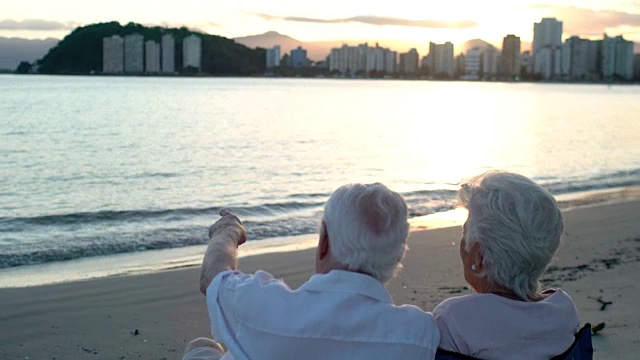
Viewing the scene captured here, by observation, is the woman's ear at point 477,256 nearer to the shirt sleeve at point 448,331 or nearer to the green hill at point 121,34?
the shirt sleeve at point 448,331

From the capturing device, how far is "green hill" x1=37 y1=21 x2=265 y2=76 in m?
116

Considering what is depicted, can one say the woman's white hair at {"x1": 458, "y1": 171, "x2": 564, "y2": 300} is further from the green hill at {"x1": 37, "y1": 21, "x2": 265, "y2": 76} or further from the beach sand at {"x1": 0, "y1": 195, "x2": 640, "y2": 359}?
the green hill at {"x1": 37, "y1": 21, "x2": 265, "y2": 76}

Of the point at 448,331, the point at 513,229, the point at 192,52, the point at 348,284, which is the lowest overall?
the point at 448,331

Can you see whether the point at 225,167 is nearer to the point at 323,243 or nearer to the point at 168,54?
the point at 323,243

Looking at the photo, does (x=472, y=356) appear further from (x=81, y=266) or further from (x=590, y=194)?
(x=590, y=194)

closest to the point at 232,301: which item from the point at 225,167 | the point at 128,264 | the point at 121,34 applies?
the point at 128,264

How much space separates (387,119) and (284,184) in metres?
31.2

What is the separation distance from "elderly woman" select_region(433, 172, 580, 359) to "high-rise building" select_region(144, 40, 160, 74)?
4742 inches

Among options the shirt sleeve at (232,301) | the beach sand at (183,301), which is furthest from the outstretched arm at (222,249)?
the beach sand at (183,301)

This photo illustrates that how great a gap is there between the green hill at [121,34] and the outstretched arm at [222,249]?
117354 millimetres

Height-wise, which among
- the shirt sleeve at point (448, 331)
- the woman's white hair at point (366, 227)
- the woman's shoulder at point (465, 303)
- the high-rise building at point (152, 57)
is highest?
the high-rise building at point (152, 57)

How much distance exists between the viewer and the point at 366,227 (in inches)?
80.3

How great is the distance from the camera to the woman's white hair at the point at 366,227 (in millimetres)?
2041

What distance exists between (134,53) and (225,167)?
106562 millimetres
